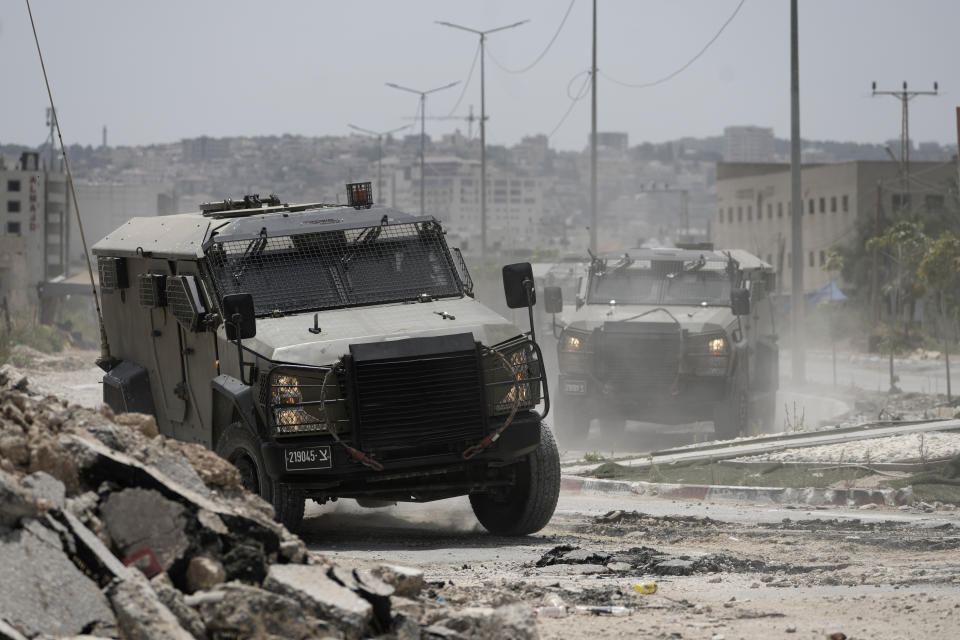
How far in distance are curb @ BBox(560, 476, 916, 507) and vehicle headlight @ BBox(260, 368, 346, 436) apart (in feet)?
18.8

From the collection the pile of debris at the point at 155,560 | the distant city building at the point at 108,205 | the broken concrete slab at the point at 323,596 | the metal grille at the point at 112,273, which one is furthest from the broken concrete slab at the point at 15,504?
the distant city building at the point at 108,205

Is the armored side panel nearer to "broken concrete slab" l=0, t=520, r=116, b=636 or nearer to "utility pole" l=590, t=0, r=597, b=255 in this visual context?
"broken concrete slab" l=0, t=520, r=116, b=636

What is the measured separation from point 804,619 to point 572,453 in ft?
41.7

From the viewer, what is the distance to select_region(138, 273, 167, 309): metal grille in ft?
36.9

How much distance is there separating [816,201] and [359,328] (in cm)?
8047

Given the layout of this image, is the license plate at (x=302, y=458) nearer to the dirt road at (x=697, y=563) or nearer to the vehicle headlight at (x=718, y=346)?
the dirt road at (x=697, y=563)

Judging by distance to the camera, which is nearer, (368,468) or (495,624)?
(495,624)

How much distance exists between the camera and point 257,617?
630 centimetres

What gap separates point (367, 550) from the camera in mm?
10062

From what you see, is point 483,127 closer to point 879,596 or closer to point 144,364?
point 144,364

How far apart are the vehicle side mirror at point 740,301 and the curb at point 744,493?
4.26 m

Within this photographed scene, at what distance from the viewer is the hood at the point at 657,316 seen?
18828 millimetres

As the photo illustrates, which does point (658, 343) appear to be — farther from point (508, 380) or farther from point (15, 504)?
point (15, 504)

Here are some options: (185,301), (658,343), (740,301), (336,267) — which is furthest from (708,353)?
(185,301)
